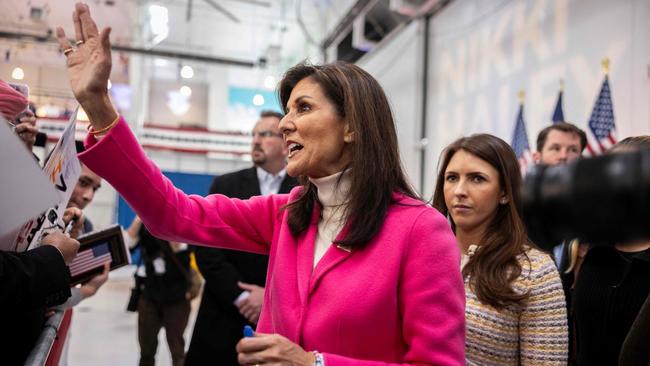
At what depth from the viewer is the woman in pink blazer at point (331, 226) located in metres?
1.12

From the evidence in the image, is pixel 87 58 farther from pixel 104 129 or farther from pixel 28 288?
pixel 28 288

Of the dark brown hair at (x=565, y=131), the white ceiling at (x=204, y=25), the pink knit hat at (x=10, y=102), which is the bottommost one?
the pink knit hat at (x=10, y=102)

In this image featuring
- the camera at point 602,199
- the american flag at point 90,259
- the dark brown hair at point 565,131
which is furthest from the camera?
the dark brown hair at point 565,131

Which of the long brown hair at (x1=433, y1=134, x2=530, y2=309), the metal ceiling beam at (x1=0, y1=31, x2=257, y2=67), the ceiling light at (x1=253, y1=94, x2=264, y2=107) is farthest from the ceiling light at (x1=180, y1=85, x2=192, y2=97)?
the long brown hair at (x1=433, y1=134, x2=530, y2=309)

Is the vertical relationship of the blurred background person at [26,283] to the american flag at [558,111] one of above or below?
below

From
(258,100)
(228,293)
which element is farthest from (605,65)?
(258,100)

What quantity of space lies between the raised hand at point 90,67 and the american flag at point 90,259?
3.32 feet

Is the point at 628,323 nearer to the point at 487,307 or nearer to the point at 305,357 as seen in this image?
the point at 487,307

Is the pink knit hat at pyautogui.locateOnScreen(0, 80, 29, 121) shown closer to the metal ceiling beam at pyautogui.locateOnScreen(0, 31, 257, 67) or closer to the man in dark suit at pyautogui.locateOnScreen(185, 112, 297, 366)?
the man in dark suit at pyautogui.locateOnScreen(185, 112, 297, 366)

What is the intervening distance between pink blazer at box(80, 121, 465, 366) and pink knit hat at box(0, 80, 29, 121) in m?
0.39

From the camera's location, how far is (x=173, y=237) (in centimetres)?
131

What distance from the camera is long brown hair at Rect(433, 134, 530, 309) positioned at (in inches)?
65.2

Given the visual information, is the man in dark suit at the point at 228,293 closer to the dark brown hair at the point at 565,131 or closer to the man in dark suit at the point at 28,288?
the man in dark suit at the point at 28,288

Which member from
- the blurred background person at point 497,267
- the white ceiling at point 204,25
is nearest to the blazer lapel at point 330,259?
the blurred background person at point 497,267
